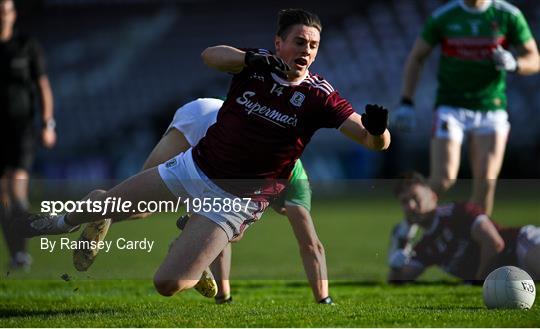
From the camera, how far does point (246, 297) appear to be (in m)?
7.90

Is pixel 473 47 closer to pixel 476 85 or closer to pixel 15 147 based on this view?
pixel 476 85

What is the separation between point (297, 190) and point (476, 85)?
2873 millimetres

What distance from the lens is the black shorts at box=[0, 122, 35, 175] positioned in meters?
10.7

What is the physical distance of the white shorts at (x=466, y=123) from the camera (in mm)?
9266

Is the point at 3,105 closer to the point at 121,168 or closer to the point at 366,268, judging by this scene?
the point at 366,268

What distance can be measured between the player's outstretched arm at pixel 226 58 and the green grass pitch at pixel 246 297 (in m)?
1.47

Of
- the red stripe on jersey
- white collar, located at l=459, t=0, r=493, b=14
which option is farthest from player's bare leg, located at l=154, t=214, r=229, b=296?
white collar, located at l=459, t=0, r=493, b=14

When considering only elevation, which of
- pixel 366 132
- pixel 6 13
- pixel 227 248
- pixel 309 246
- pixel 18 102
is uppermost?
pixel 366 132

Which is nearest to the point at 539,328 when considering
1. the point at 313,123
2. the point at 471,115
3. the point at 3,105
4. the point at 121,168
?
the point at 313,123

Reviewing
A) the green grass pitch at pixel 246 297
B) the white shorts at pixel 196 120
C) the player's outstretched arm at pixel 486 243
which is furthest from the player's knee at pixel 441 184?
the white shorts at pixel 196 120

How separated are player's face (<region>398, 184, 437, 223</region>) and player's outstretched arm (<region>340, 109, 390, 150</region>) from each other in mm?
2681

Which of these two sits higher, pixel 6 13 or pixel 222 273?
pixel 6 13

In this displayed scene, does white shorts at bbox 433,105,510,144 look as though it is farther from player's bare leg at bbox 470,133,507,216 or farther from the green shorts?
the green shorts

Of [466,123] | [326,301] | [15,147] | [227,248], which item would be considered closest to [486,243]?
[466,123]
